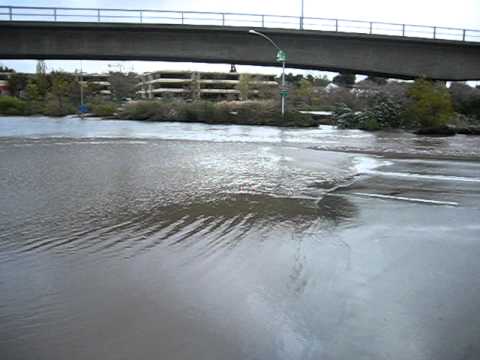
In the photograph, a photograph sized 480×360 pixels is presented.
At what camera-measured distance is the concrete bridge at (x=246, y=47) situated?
3766 centimetres

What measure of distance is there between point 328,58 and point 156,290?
1415 inches

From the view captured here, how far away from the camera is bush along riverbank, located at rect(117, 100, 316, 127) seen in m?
41.8

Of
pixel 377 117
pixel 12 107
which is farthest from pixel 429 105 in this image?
pixel 12 107

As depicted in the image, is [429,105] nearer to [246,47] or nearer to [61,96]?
[246,47]

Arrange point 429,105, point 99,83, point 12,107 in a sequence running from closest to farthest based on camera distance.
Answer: point 429,105
point 12,107
point 99,83

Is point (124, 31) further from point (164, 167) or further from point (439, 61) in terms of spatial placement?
point (164, 167)

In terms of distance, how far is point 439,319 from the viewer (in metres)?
4.70

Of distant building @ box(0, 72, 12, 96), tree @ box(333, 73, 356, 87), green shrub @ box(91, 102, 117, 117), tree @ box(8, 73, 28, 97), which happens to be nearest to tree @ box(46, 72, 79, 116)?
green shrub @ box(91, 102, 117, 117)

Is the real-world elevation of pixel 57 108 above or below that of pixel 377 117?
above

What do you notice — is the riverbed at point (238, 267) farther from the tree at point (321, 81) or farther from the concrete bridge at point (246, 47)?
the tree at point (321, 81)

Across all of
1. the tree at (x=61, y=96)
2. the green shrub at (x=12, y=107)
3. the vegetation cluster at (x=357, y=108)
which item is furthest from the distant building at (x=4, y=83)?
the vegetation cluster at (x=357, y=108)

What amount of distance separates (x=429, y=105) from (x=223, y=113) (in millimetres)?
17885

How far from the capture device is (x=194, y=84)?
341 feet

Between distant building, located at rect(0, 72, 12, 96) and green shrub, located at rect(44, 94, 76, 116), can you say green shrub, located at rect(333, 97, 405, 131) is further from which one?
distant building, located at rect(0, 72, 12, 96)
